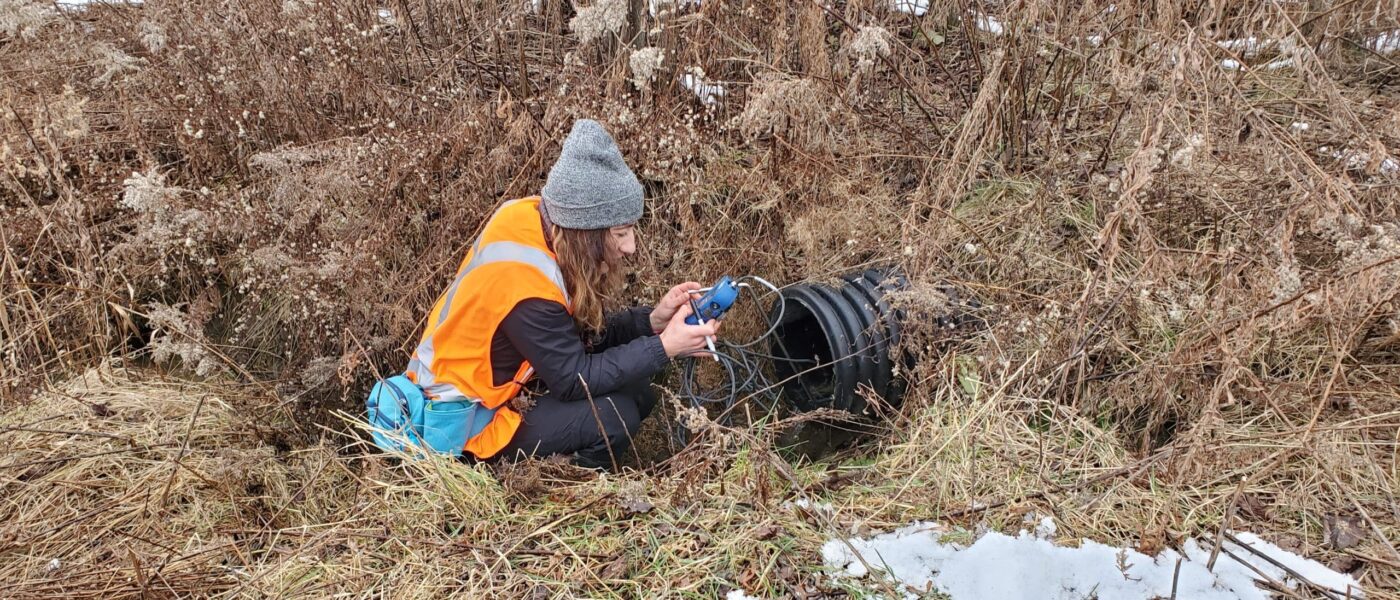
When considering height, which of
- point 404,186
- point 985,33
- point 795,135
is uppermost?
point 985,33

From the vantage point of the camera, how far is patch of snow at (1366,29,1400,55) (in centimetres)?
417

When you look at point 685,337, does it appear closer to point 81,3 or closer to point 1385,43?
point 1385,43

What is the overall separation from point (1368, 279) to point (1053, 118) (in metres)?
1.65

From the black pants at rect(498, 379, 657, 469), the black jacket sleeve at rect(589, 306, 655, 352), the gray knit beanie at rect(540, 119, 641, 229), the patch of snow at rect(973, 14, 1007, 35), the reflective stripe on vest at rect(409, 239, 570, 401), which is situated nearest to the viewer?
the gray knit beanie at rect(540, 119, 641, 229)

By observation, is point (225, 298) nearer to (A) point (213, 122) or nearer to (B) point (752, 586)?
(A) point (213, 122)

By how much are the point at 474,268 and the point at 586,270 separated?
1.16 feet

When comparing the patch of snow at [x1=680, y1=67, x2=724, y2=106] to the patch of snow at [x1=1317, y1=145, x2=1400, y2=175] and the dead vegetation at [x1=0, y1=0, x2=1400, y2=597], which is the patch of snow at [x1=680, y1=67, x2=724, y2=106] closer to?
the dead vegetation at [x1=0, y1=0, x2=1400, y2=597]

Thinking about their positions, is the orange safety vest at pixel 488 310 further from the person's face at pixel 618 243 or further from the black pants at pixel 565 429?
the person's face at pixel 618 243

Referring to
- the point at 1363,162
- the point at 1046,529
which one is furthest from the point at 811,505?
the point at 1363,162

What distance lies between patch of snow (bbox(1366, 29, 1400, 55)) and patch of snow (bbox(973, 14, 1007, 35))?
1803 millimetres

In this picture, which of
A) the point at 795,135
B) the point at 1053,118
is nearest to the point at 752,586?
the point at 795,135

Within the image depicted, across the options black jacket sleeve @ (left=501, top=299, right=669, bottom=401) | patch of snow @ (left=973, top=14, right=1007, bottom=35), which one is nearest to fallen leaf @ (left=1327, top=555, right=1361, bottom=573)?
black jacket sleeve @ (left=501, top=299, right=669, bottom=401)

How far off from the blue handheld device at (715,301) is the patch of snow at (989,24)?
75.5 inches

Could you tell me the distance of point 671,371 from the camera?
4.00 metres
